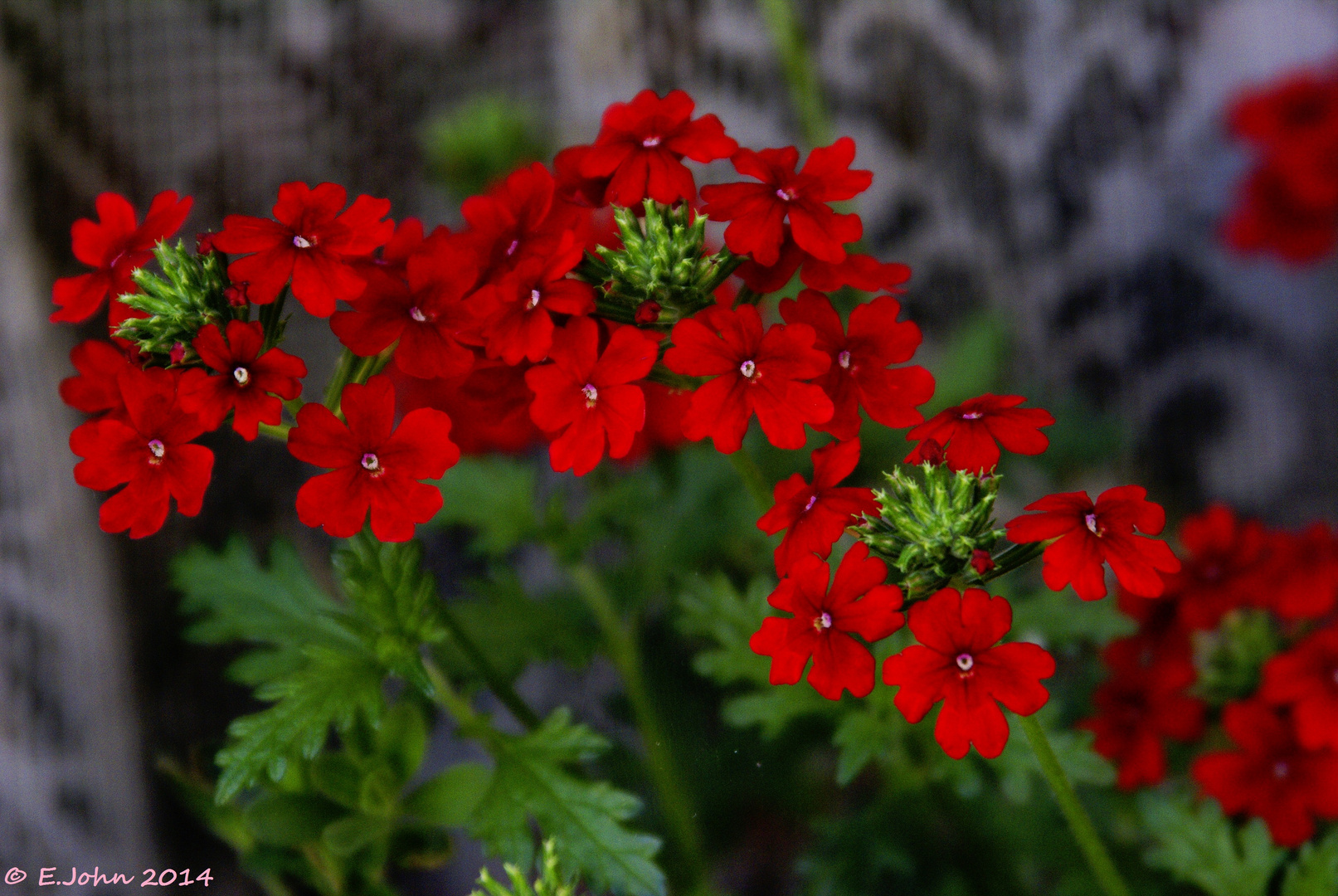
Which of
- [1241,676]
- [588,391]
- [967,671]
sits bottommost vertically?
[1241,676]

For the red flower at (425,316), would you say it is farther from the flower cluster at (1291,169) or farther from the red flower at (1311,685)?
the flower cluster at (1291,169)

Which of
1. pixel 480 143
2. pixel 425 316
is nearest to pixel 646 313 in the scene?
pixel 425 316

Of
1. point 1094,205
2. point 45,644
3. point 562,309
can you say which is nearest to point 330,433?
point 562,309

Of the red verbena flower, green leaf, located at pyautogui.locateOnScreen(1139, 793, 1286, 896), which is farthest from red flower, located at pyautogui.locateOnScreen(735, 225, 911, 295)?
green leaf, located at pyautogui.locateOnScreen(1139, 793, 1286, 896)

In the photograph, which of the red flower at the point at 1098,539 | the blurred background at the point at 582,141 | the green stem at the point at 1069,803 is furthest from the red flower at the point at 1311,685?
the blurred background at the point at 582,141

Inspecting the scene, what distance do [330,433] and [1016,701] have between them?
451 millimetres

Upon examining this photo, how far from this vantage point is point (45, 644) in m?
1.23

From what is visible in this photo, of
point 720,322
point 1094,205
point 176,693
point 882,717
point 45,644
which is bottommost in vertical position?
point 176,693

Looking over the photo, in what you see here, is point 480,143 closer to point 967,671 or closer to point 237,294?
point 237,294

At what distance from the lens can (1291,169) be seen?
1354mm

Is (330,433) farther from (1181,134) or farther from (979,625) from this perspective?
(1181,134)

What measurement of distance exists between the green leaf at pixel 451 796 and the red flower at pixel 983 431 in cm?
48

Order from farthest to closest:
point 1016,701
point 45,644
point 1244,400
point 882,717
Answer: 1. point 1244,400
2. point 45,644
3. point 882,717
4. point 1016,701

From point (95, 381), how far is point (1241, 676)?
3.45 feet
